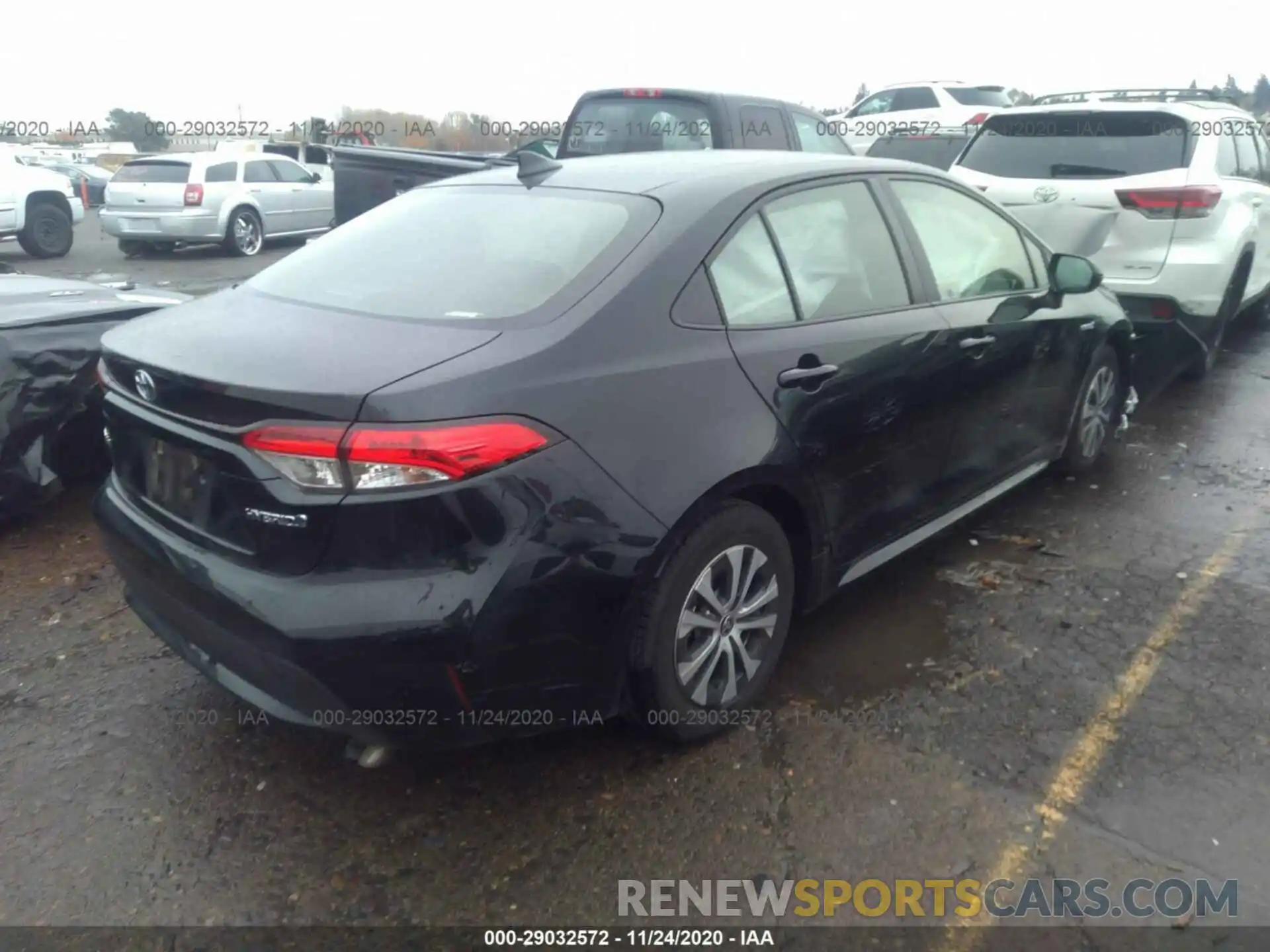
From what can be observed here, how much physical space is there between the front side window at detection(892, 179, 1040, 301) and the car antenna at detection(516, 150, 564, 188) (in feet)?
3.94

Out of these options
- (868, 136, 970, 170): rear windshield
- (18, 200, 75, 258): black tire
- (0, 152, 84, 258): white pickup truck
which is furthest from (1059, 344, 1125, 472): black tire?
(18, 200, 75, 258): black tire

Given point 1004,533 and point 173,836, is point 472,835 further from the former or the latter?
point 1004,533

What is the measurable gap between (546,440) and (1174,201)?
4950 millimetres

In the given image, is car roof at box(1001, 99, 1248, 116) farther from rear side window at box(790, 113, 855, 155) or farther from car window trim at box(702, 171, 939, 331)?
car window trim at box(702, 171, 939, 331)

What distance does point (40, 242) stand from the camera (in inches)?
565

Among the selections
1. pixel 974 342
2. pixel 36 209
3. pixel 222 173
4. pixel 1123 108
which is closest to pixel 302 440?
pixel 974 342

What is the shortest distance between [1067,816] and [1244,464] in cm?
332

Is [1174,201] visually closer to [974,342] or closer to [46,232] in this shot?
[974,342]

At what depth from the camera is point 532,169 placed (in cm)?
331

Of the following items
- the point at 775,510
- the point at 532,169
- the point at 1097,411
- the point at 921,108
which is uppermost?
the point at 921,108

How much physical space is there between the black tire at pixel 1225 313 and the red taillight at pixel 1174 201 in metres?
0.71

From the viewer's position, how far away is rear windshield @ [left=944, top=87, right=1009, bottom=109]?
54.7 feet

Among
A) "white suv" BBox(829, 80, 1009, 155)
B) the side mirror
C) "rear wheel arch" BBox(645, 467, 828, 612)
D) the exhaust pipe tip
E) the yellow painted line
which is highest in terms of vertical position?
"white suv" BBox(829, 80, 1009, 155)

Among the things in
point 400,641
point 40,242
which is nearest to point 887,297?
point 400,641
